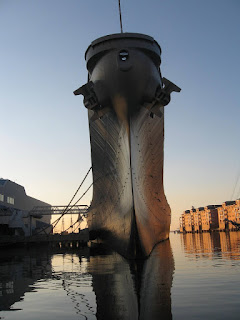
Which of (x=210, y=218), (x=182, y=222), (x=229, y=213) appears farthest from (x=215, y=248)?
(x=182, y=222)

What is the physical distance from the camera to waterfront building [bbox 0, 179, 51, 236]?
3647 centimetres

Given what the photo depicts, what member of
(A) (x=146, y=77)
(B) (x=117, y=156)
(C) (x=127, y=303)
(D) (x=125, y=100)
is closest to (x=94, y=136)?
(B) (x=117, y=156)

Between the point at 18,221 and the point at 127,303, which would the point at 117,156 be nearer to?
the point at 127,303

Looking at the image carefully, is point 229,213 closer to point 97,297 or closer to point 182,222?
point 182,222

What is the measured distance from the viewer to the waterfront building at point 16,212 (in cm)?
3647

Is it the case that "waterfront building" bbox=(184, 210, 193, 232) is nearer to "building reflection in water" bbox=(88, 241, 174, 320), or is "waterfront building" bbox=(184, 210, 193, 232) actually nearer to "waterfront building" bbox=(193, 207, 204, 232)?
"waterfront building" bbox=(193, 207, 204, 232)

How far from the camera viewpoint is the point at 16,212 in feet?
125

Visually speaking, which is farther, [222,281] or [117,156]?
[117,156]

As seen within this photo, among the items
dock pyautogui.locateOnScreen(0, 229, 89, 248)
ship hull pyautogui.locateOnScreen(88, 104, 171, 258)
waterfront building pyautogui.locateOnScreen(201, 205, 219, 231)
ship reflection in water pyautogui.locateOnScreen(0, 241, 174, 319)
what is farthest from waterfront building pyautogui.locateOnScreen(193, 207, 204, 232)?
ship reflection in water pyautogui.locateOnScreen(0, 241, 174, 319)

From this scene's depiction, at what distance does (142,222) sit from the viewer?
1312cm

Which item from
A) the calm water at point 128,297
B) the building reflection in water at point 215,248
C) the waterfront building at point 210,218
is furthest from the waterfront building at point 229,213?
the calm water at point 128,297

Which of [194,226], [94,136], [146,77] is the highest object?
[146,77]

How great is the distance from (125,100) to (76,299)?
933cm

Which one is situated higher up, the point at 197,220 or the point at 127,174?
the point at 127,174
